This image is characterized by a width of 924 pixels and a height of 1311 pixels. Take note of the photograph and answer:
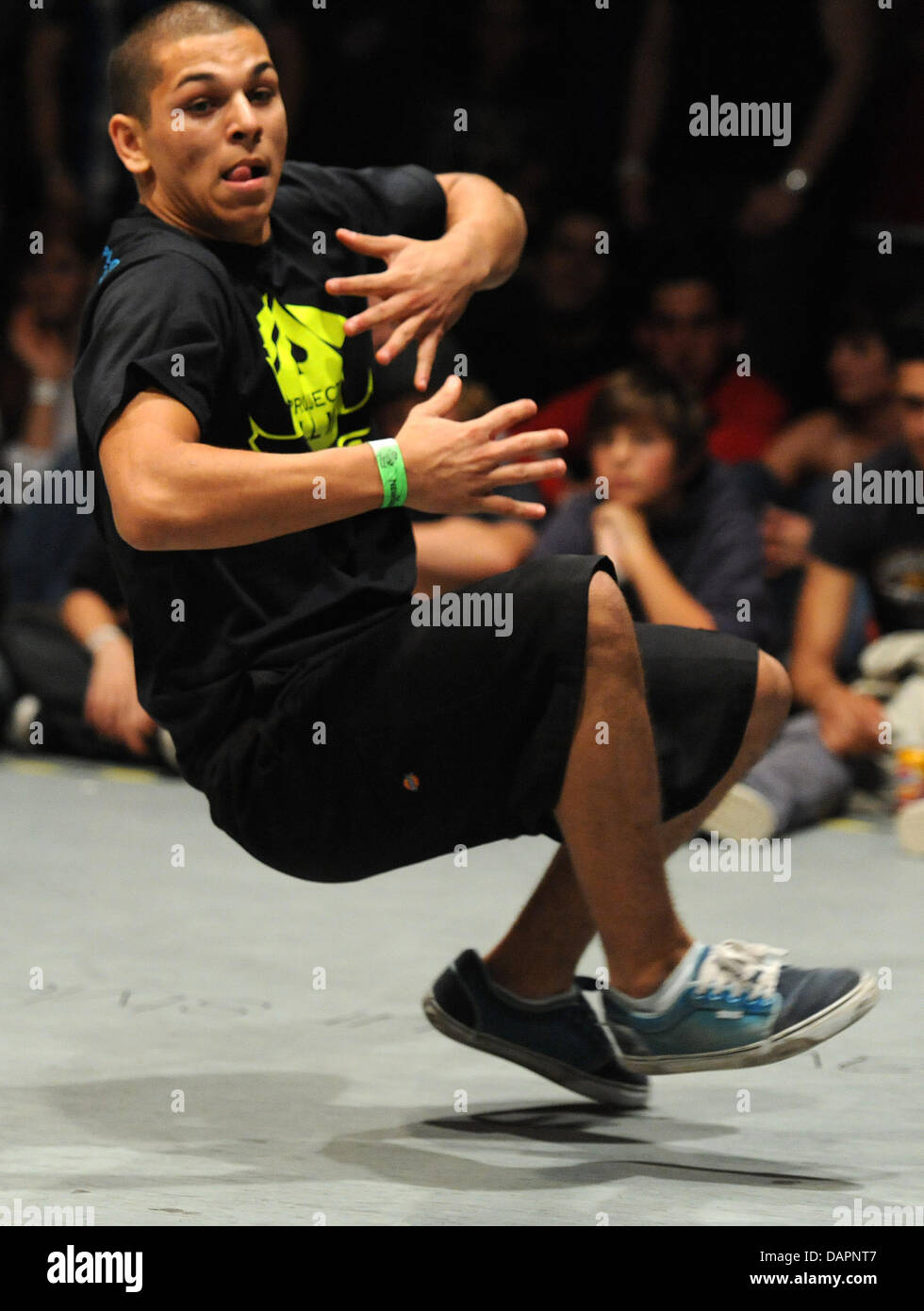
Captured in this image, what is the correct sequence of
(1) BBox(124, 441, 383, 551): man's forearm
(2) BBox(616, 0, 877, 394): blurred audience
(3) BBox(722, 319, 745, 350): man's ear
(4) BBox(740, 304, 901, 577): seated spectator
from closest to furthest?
(1) BBox(124, 441, 383, 551): man's forearm, (4) BBox(740, 304, 901, 577): seated spectator, (3) BBox(722, 319, 745, 350): man's ear, (2) BBox(616, 0, 877, 394): blurred audience

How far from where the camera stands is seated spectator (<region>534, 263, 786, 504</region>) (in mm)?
5129

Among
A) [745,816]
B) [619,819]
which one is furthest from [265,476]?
[745,816]

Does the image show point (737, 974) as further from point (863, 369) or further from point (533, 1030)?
point (863, 369)

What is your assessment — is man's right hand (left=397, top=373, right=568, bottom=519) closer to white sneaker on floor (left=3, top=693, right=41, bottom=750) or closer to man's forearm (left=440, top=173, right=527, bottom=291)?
man's forearm (left=440, top=173, right=527, bottom=291)

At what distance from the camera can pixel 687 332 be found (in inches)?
203

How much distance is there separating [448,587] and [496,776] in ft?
1.41

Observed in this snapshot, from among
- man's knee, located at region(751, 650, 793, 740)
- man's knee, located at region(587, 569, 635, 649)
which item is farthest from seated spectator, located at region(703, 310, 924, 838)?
man's knee, located at region(587, 569, 635, 649)

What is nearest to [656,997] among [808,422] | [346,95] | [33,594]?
[808,422]

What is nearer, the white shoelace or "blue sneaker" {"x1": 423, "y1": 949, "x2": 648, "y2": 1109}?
the white shoelace

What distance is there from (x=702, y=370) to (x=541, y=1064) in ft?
10.00

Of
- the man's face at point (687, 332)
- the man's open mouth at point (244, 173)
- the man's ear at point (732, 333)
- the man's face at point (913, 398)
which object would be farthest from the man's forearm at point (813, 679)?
the man's open mouth at point (244, 173)

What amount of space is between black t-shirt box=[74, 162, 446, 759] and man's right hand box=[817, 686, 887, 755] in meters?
2.11

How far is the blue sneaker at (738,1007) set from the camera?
2188mm

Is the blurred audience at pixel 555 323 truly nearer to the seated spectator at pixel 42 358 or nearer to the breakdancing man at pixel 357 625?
the seated spectator at pixel 42 358
